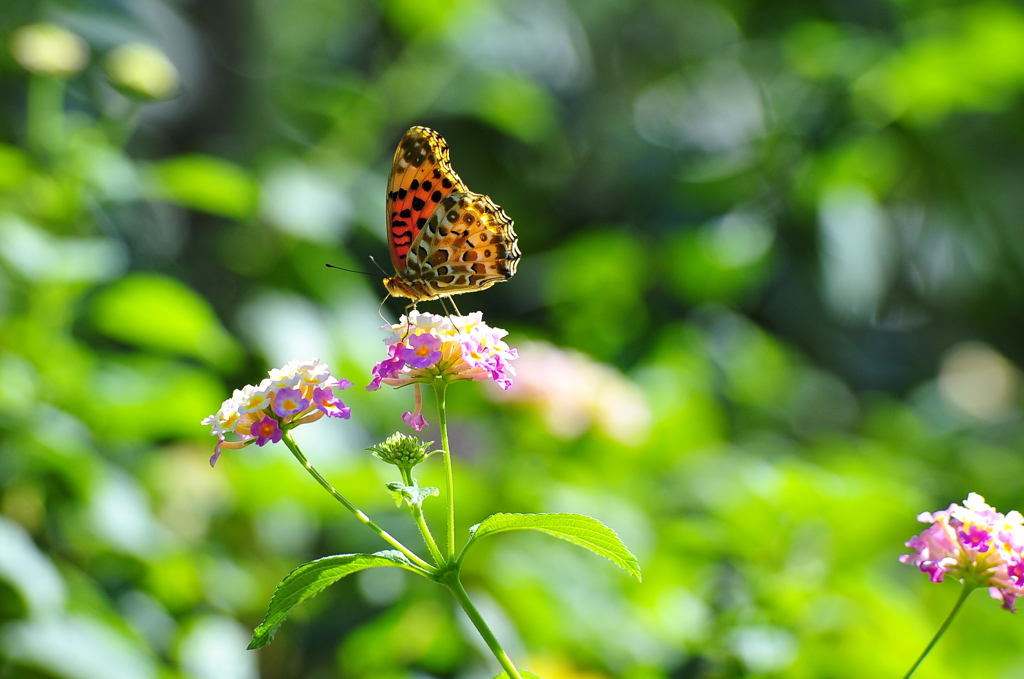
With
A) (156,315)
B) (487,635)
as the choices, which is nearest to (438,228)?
(487,635)

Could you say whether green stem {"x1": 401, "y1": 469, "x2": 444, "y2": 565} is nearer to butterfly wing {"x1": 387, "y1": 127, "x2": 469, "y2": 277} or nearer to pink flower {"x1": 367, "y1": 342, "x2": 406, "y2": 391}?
pink flower {"x1": 367, "y1": 342, "x2": 406, "y2": 391}

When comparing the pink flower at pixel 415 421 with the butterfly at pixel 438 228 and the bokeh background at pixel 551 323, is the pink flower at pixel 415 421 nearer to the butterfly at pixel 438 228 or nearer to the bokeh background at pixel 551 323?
the butterfly at pixel 438 228

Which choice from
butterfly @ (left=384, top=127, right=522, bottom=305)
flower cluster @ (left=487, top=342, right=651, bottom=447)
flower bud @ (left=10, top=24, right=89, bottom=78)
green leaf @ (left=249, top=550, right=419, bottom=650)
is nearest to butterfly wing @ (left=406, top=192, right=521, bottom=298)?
butterfly @ (left=384, top=127, right=522, bottom=305)

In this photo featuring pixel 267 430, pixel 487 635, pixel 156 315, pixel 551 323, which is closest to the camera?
pixel 487 635

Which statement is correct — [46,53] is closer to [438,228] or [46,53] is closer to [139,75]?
[139,75]

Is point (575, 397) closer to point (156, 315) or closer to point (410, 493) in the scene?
point (156, 315)

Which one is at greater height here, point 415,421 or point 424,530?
point 415,421

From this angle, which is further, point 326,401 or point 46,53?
point 46,53

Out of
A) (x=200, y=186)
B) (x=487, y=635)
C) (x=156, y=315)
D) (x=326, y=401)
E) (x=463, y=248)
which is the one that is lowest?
(x=487, y=635)

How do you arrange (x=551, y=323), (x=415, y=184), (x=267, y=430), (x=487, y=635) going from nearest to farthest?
(x=487, y=635), (x=267, y=430), (x=415, y=184), (x=551, y=323)
